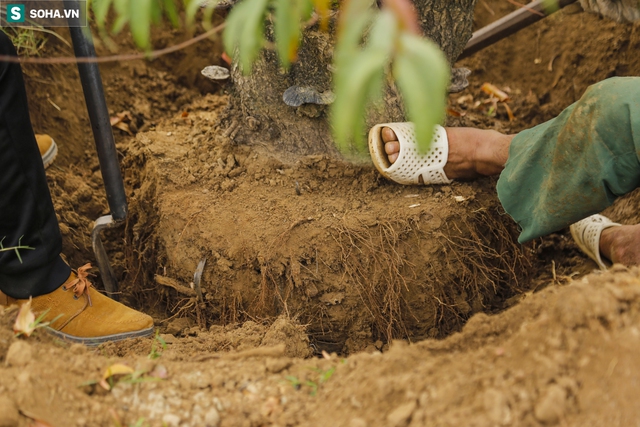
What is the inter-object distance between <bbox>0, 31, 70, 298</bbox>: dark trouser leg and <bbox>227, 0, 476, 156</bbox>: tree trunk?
27.9 inches

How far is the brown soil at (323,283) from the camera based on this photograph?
3.15 feet

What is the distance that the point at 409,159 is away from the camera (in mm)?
1785

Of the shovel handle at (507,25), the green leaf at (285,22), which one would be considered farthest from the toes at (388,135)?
the green leaf at (285,22)

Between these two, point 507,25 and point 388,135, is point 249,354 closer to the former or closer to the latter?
point 388,135

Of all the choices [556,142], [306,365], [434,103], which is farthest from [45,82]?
[434,103]

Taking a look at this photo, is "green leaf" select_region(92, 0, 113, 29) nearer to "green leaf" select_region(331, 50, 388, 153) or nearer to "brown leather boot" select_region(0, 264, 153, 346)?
"green leaf" select_region(331, 50, 388, 153)

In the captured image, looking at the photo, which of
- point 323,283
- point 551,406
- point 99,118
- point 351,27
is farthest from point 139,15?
point 323,283

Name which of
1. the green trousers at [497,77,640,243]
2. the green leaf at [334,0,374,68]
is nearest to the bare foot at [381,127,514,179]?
the green trousers at [497,77,640,243]

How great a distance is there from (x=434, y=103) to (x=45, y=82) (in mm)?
2155

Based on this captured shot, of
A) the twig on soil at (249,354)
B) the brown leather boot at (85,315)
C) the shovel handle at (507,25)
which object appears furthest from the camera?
the shovel handle at (507,25)

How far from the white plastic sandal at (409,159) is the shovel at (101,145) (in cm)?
80

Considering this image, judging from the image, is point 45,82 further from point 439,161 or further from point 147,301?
point 439,161

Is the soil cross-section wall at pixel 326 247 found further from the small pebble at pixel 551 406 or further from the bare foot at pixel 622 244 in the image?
the small pebble at pixel 551 406

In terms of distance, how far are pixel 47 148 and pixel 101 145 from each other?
538 mm
